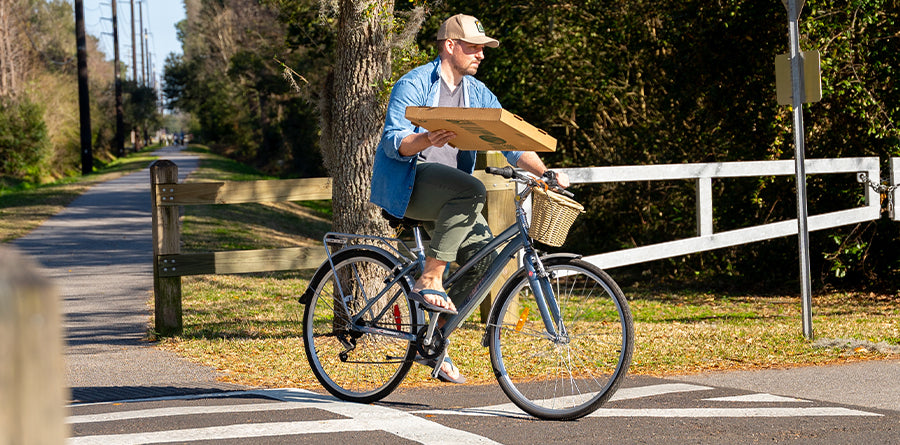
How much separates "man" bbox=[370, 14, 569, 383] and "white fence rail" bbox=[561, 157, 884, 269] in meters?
2.49

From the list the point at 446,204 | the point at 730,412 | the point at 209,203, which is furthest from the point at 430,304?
the point at 209,203

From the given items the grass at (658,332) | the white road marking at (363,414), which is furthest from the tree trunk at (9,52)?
the white road marking at (363,414)

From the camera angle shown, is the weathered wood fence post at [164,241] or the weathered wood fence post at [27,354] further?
the weathered wood fence post at [164,241]

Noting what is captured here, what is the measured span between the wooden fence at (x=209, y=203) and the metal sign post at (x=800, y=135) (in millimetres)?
2266

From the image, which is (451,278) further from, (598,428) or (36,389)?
(36,389)

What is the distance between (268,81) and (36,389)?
111ft

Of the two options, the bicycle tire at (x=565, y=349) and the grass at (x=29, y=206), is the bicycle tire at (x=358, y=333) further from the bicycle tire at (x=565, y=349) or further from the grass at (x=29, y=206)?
the grass at (x=29, y=206)

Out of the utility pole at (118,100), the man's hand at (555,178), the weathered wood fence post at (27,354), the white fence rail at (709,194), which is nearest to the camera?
the weathered wood fence post at (27,354)

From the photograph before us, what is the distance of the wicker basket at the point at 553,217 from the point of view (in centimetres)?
447

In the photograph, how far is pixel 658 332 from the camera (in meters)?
7.99

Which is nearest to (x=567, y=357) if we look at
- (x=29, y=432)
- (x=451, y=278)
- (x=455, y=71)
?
(x=451, y=278)

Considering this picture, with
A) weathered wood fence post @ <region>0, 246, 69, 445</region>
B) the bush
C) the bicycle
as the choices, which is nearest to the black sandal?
the bicycle

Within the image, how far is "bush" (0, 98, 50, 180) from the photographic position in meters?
31.6

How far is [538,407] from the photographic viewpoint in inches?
180
